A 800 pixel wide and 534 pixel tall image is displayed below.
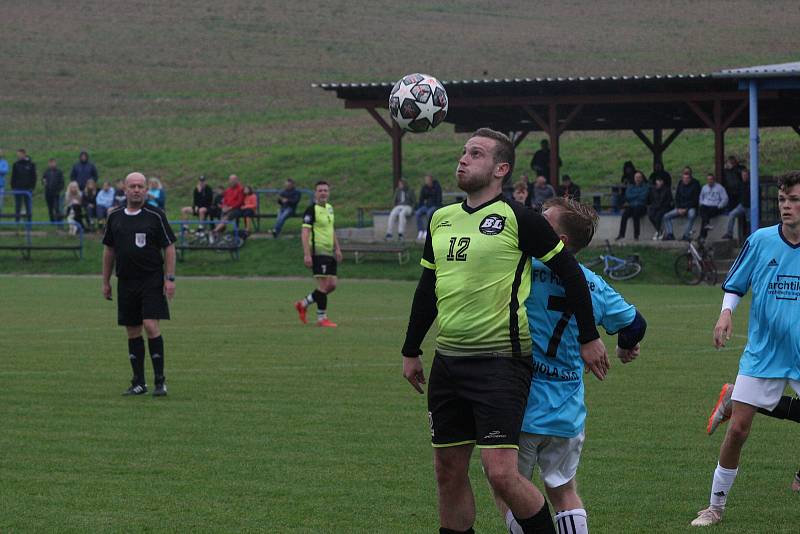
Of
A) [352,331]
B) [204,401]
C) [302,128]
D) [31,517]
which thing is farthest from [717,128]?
[302,128]

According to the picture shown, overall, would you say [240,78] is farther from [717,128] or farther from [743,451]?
[743,451]

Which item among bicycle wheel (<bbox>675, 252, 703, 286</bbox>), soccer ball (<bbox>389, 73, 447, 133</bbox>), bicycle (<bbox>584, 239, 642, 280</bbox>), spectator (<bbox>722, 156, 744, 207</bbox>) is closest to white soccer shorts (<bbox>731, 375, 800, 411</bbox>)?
soccer ball (<bbox>389, 73, 447, 133</bbox>)

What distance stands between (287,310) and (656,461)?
12702mm

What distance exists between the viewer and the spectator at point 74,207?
35.4 m

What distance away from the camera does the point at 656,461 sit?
8.57m

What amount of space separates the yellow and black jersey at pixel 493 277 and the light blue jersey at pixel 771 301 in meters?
1.98

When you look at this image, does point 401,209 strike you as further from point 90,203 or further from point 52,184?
point 52,184

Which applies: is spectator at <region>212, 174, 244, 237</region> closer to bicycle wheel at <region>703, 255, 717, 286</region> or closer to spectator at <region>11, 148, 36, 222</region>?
spectator at <region>11, 148, 36, 222</region>

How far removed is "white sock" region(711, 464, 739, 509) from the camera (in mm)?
6965

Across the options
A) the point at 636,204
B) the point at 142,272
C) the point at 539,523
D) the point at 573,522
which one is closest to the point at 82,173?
the point at 636,204

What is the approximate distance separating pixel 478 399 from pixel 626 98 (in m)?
26.2

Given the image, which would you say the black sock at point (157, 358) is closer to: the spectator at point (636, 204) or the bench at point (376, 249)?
the bench at point (376, 249)

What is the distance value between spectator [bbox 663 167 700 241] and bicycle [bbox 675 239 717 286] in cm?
155

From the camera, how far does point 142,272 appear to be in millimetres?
Answer: 11516
